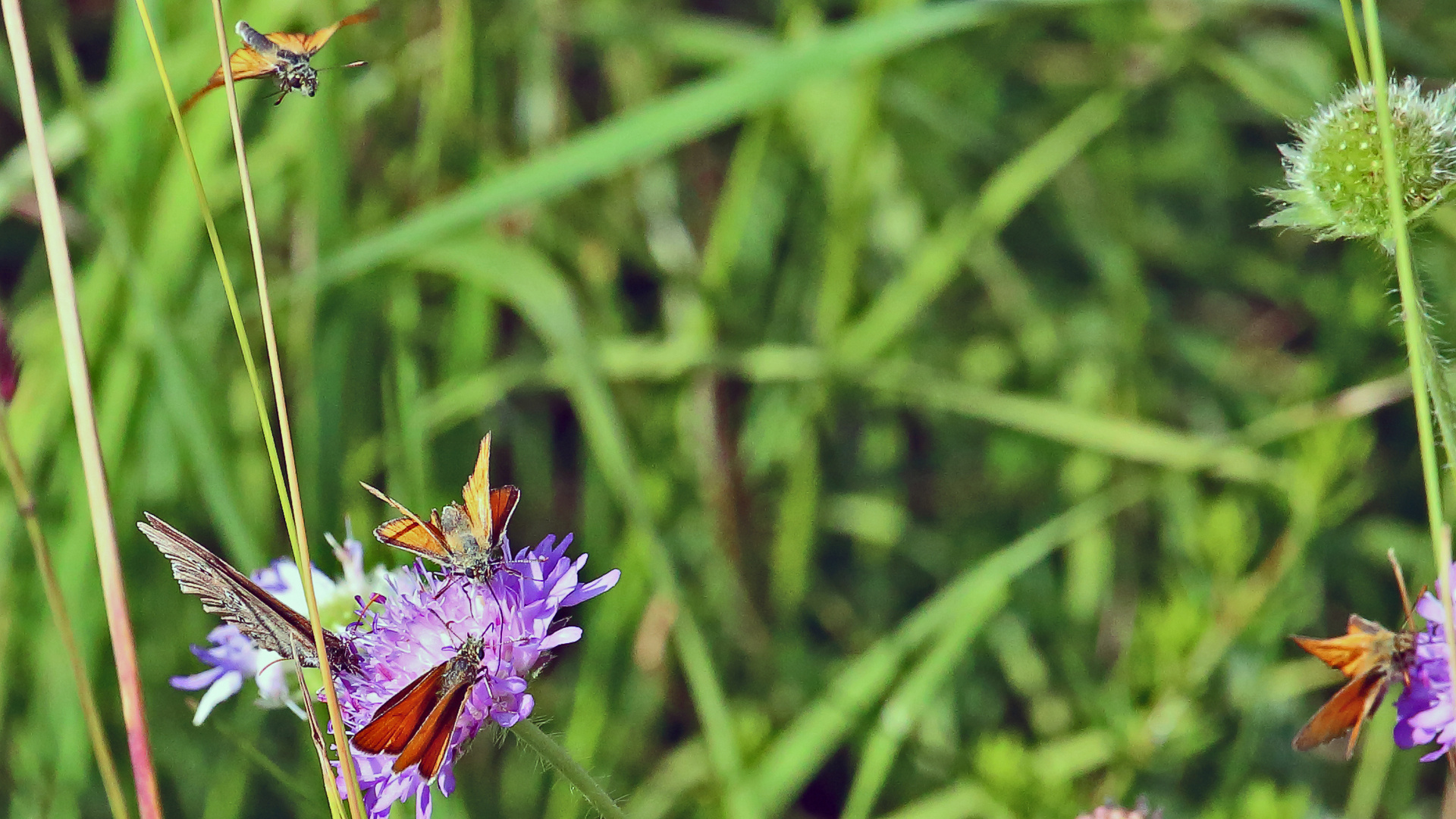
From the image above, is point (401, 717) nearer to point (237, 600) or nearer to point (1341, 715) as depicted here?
point (237, 600)

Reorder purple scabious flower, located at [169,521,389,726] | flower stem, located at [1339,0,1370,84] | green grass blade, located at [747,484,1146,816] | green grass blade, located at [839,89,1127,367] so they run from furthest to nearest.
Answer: green grass blade, located at [839,89,1127,367], green grass blade, located at [747,484,1146,816], purple scabious flower, located at [169,521,389,726], flower stem, located at [1339,0,1370,84]

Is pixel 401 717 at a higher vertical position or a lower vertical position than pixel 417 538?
lower

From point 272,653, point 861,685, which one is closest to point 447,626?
point 272,653

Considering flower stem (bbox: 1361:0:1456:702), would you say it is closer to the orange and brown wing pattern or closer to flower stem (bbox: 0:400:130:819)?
the orange and brown wing pattern

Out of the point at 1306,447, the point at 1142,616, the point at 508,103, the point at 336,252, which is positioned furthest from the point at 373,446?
the point at 1306,447

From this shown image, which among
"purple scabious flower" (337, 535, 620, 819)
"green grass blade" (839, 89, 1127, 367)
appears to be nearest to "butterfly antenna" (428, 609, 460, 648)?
"purple scabious flower" (337, 535, 620, 819)

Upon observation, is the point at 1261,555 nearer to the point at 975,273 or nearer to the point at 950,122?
the point at 975,273

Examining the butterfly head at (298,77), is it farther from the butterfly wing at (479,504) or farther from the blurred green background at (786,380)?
the blurred green background at (786,380)
